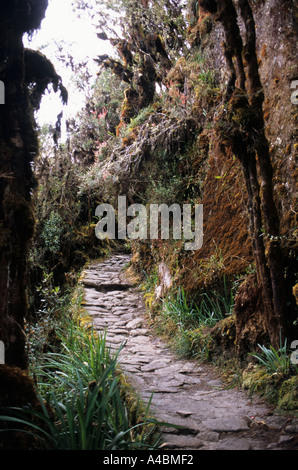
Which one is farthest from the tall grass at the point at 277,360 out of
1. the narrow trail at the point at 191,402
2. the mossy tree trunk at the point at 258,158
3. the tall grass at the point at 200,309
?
the tall grass at the point at 200,309

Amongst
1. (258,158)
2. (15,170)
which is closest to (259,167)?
(258,158)

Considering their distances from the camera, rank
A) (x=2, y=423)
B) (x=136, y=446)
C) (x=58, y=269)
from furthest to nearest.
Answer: (x=58, y=269) → (x=136, y=446) → (x=2, y=423)

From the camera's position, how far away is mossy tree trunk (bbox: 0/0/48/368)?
2.24 m

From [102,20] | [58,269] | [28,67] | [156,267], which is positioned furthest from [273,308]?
[102,20]

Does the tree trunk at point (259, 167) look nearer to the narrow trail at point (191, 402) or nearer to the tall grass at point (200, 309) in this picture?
the narrow trail at point (191, 402)

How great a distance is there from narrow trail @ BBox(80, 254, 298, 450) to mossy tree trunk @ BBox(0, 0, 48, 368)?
1.26 metres

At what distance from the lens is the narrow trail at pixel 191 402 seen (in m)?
2.37

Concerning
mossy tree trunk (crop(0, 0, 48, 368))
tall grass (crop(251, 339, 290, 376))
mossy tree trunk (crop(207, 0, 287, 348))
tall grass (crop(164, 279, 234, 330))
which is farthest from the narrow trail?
mossy tree trunk (crop(0, 0, 48, 368))

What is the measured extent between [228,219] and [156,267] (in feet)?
7.96

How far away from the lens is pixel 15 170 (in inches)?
92.1

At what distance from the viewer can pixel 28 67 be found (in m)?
2.64

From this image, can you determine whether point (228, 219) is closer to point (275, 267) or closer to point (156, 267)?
point (275, 267)

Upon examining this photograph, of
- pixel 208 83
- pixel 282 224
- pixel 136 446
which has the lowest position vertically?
pixel 136 446

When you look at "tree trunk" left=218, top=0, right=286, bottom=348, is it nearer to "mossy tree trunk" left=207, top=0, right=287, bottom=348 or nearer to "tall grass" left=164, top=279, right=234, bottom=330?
"mossy tree trunk" left=207, top=0, right=287, bottom=348
